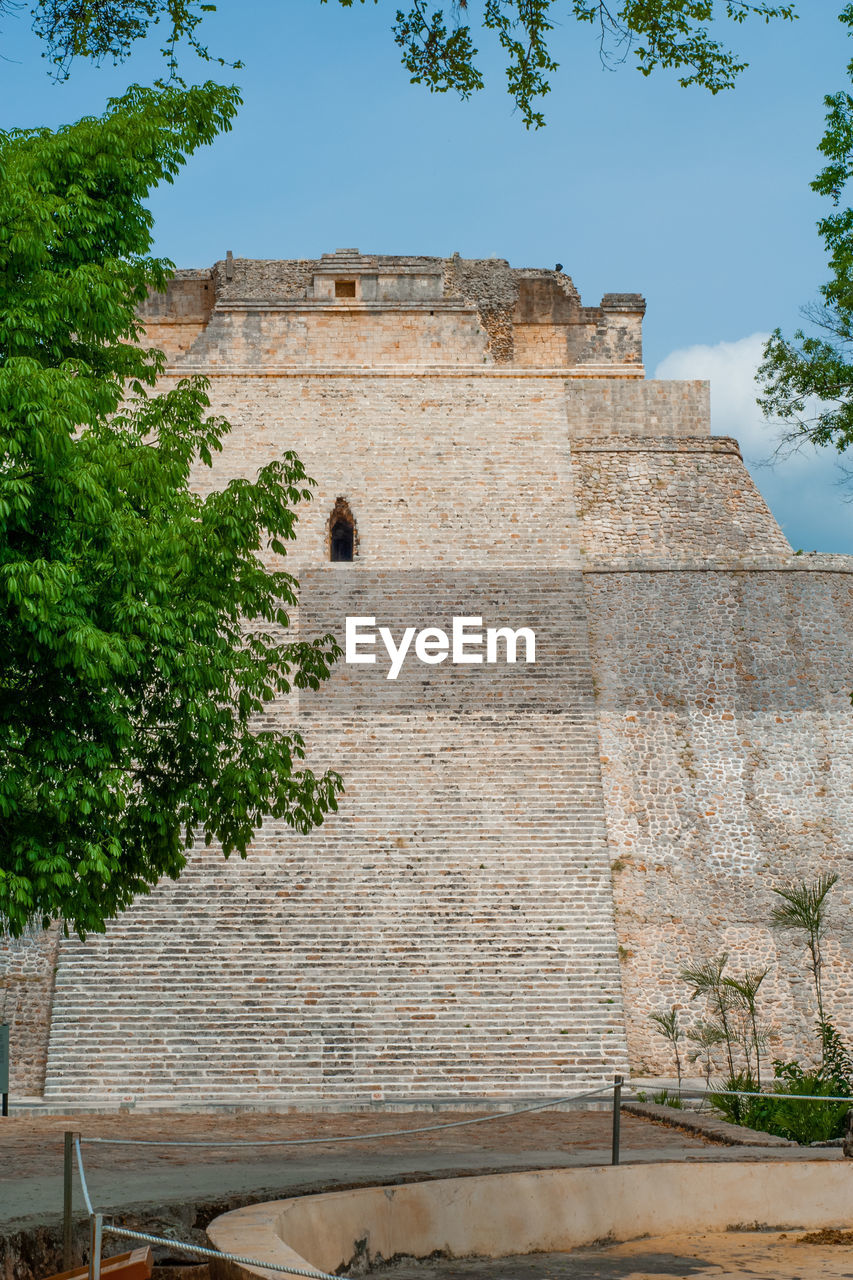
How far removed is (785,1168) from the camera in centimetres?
593

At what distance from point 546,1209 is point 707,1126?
2.85 metres

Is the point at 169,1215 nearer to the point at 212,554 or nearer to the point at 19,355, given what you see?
the point at 212,554

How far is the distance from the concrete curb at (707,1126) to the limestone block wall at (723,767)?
8.59 feet

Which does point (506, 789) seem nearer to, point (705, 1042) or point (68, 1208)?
point (705, 1042)

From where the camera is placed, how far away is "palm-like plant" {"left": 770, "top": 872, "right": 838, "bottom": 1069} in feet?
37.1

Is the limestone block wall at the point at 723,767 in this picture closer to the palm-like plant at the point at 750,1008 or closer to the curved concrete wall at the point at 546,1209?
the palm-like plant at the point at 750,1008

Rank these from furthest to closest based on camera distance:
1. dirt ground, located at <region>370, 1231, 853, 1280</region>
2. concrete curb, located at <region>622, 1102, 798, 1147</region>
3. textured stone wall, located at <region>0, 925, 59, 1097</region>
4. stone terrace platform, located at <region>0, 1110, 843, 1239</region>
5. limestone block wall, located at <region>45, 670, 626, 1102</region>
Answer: textured stone wall, located at <region>0, 925, 59, 1097</region> < limestone block wall, located at <region>45, 670, 626, 1102</region> < concrete curb, located at <region>622, 1102, 798, 1147</region> < stone terrace platform, located at <region>0, 1110, 843, 1239</region> < dirt ground, located at <region>370, 1231, 853, 1280</region>

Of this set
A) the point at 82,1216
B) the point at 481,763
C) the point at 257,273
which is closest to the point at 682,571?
the point at 481,763

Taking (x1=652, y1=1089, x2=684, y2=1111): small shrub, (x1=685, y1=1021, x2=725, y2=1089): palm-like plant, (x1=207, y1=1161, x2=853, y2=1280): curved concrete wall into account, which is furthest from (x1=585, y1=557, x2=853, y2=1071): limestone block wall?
(x1=207, y1=1161, x2=853, y2=1280): curved concrete wall

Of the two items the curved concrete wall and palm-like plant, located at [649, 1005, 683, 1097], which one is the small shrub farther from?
the curved concrete wall

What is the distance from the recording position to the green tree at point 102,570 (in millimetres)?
6297

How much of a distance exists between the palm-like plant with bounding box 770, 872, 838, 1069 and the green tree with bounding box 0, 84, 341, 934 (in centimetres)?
538

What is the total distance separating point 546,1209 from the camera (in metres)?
5.50

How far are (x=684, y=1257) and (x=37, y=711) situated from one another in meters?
3.89
